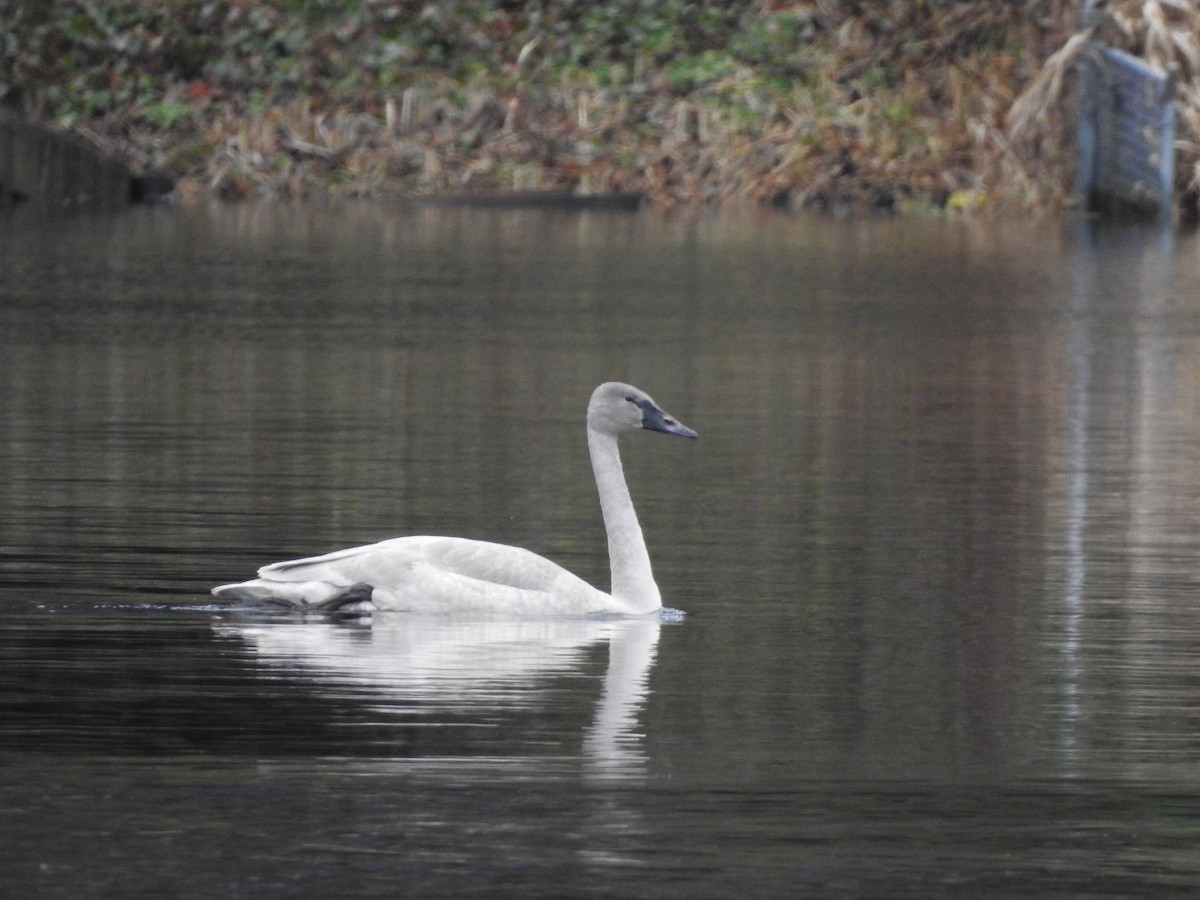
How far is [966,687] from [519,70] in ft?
112

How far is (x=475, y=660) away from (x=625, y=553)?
1093 mm

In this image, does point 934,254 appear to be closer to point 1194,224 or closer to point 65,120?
point 1194,224

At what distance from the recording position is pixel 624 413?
11.1 metres

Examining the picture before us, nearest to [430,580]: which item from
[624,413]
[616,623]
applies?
[616,623]

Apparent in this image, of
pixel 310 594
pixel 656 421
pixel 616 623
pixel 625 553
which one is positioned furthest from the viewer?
pixel 656 421

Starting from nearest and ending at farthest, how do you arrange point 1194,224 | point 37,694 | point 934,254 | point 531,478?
point 37,694, point 531,478, point 934,254, point 1194,224

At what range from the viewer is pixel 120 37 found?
143 ft

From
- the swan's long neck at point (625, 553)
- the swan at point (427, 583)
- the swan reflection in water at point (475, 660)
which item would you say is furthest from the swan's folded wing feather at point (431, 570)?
the swan's long neck at point (625, 553)

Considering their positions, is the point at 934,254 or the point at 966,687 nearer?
the point at 966,687

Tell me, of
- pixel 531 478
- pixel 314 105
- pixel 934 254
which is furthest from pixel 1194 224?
pixel 531 478

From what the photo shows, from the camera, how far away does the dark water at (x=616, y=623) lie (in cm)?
718

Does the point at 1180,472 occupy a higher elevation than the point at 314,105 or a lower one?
lower

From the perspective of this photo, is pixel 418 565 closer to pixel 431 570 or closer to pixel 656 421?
pixel 431 570

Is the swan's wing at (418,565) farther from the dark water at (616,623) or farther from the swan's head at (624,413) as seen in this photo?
the swan's head at (624,413)
